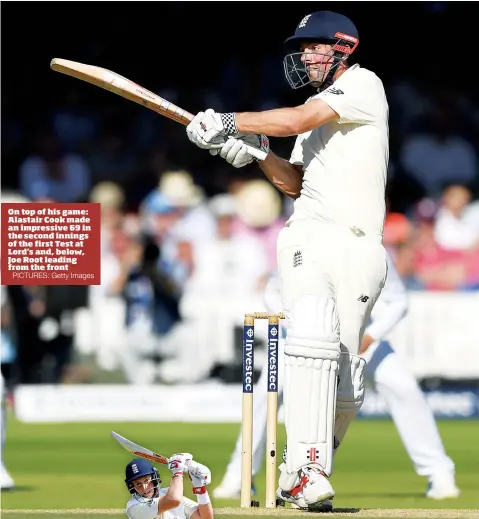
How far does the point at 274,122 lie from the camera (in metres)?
5.58

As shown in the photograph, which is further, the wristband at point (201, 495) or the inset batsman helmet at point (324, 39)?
the inset batsman helmet at point (324, 39)

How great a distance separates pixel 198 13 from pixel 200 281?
9.34 ft

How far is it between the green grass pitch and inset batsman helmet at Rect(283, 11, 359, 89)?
158 centimetres

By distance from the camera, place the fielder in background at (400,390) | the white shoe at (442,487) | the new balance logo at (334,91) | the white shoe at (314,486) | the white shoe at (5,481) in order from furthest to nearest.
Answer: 1. the fielder in background at (400,390)
2. the white shoe at (442,487)
3. the white shoe at (5,481)
4. the new balance logo at (334,91)
5. the white shoe at (314,486)

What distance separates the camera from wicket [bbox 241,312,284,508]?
18.8 feet

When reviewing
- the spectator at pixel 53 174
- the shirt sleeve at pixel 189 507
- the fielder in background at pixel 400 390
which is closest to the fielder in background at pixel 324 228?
the shirt sleeve at pixel 189 507

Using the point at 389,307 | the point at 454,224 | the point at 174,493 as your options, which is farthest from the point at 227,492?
the point at 454,224

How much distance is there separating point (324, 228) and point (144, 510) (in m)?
1.26

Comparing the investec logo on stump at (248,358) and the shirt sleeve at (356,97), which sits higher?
the shirt sleeve at (356,97)

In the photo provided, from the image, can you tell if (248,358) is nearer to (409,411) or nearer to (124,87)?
(124,87)

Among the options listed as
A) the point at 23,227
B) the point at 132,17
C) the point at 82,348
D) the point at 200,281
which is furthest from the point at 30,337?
the point at 23,227

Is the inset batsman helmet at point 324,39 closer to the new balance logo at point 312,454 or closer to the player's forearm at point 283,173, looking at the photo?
the player's forearm at point 283,173

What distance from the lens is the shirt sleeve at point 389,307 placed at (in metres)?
8.27

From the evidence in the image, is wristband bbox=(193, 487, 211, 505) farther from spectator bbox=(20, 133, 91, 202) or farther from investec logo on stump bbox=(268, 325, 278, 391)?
spectator bbox=(20, 133, 91, 202)
